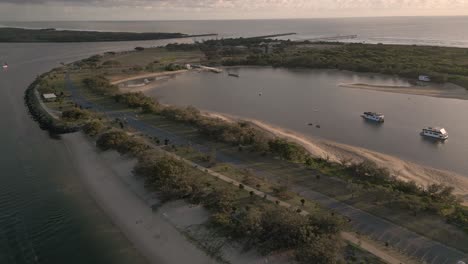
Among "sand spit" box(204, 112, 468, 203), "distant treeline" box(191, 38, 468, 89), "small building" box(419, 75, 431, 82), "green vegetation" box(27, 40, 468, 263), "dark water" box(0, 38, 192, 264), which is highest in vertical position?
"distant treeline" box(191, 38, 468, 89)

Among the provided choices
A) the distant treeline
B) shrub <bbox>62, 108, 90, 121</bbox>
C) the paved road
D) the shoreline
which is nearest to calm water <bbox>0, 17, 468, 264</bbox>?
the shoreline

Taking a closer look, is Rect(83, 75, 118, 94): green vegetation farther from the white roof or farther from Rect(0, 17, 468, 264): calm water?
Rect(0, 17, 468, 264): calm water

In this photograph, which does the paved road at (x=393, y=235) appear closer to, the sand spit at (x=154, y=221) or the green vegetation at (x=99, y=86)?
the sand spit at (x=154, y=221)

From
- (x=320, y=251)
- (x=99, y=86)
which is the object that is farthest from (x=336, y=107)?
(x=320, y=251)

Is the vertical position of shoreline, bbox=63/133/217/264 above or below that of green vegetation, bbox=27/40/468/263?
below

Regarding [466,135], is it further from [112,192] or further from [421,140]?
[112,192]

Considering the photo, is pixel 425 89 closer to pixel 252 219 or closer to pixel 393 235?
pixel 393 235

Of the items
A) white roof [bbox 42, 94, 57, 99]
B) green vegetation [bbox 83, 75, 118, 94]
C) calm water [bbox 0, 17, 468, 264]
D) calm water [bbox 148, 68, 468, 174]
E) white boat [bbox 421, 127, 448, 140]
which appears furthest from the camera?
green vegetation [bbox 83, 75, 118, 94]
